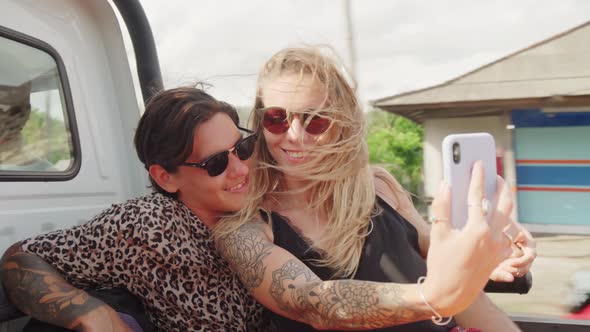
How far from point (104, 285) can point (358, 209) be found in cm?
72

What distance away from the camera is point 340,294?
1.34 meters

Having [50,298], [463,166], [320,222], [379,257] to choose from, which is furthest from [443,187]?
[50,298]

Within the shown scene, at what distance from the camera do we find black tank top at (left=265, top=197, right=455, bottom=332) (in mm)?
1614

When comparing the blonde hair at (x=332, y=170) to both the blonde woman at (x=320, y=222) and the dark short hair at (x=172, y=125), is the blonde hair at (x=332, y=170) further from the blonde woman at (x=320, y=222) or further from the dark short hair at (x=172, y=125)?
the dark short hair at (x=172, y=125)

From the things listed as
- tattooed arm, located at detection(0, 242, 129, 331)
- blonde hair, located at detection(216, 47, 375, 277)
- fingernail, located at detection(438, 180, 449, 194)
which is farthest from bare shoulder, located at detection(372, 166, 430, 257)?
tattooed arm, located at detection(0, 242, 129, 331)

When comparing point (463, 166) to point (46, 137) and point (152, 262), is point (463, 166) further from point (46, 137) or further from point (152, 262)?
point (46, 137)

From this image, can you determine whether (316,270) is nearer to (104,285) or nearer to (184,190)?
(184,190)

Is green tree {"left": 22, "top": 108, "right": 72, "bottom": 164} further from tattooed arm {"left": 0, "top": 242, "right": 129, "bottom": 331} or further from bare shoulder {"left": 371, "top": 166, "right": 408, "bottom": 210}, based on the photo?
bare shoulder {"left": 371, "top": 166, "right": 408, "bottom": 210}

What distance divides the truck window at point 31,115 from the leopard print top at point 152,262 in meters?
0.46

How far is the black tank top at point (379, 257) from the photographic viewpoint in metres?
1.61

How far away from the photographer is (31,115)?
2.07 m

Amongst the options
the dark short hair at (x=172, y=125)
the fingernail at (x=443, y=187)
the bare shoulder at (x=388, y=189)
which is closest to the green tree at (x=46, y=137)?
the dark short hair at (x=172, y=125)

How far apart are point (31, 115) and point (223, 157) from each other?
0.82 metres

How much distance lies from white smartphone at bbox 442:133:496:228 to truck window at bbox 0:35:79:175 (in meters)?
1.33
